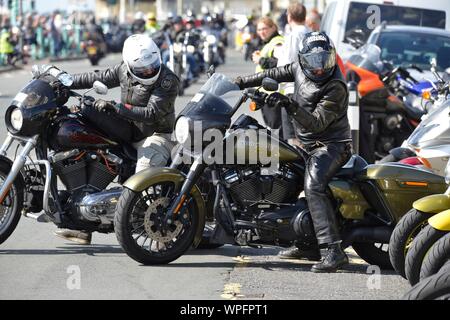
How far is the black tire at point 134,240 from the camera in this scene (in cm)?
777

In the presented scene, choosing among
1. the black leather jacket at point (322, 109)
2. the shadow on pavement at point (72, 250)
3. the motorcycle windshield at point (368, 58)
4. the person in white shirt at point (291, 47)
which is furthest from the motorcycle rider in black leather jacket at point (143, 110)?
the motorcycle windshield at point (368, 58)

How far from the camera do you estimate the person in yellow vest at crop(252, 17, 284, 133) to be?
11977mm

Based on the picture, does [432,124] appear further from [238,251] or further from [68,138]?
[68,138]

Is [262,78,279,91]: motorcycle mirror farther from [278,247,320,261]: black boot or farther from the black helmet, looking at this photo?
[278,247,320,261]: black boot

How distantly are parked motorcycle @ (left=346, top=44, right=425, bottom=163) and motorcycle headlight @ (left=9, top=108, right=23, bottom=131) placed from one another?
6665 millimetres

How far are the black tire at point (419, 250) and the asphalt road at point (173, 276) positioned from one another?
0.38 meters

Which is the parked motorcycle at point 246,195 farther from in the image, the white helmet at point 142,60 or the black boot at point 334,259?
the white helmet at point 142,60

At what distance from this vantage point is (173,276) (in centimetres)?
774

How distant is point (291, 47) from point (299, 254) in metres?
3.64

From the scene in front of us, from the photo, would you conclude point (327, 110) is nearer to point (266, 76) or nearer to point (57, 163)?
point (266, 76)

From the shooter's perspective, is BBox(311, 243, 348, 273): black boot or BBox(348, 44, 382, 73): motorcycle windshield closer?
BBox(311, 243, 348, 273): black boot

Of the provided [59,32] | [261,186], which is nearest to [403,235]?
[261,186]

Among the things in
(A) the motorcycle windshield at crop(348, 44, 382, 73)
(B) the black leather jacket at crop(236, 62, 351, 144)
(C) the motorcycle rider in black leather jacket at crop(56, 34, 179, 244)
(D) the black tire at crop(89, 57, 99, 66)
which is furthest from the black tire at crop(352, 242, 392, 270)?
(D) the black tire at crop(89, 57, 99, 66)
